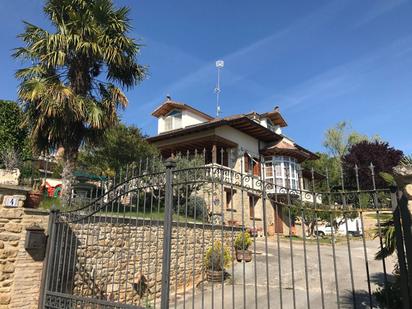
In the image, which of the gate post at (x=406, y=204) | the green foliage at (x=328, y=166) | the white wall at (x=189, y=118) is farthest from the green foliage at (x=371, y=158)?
the gate post at (x=406, y=204)

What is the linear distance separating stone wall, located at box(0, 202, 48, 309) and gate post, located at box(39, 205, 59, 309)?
0.18 meters

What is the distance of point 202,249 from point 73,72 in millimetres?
8770

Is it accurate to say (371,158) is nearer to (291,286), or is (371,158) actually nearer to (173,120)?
(173,120)

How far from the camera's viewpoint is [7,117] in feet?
46.0

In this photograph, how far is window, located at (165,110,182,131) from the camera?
78.4 feet

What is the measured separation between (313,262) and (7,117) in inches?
534

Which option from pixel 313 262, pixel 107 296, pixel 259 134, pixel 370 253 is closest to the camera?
pixel 107 296

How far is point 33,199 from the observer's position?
709cm

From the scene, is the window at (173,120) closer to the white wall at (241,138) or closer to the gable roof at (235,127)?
the gable roof at (235,127)

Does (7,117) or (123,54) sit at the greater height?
(123,54)

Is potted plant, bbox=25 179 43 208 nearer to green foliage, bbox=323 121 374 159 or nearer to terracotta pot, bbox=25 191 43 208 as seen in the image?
terracotta pot, bbox=25 191 43 208

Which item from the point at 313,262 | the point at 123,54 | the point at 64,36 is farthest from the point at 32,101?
the point at 313,262

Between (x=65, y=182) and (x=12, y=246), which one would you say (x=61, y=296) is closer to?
(x=12, y=246)

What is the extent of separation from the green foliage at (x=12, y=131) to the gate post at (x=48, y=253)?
8290mm
